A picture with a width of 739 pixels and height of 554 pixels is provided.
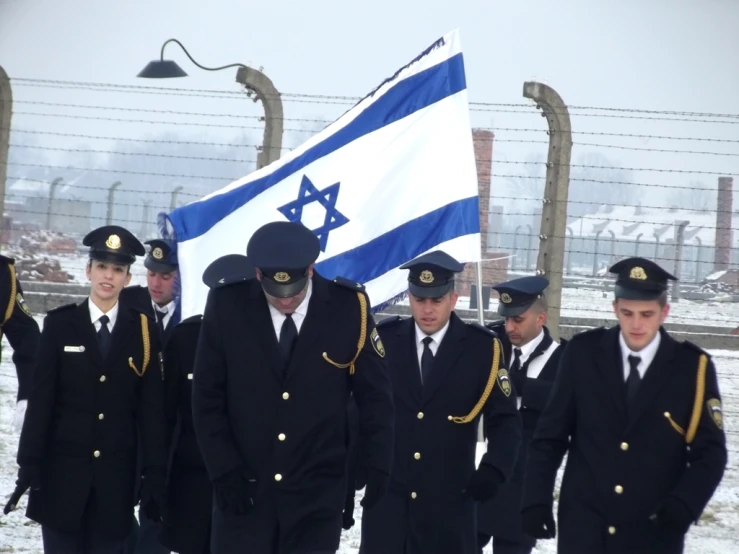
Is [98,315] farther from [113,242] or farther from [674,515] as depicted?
[674,515]

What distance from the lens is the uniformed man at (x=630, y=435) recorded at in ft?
13.6

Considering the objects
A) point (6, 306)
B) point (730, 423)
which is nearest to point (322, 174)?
point (6, 306)

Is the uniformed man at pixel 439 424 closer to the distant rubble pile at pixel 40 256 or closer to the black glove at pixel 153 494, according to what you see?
the black glove at pixel 153 494

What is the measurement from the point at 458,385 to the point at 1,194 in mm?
5380

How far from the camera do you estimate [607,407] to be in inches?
167

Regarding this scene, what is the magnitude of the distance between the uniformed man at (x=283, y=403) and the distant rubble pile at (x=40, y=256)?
12.6 m

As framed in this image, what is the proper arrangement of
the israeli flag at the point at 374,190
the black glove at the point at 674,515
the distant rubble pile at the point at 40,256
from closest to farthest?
the black glove at the point at 674,515, the israeli flag at the point at 374,190, the distant rubble pile at the point at 40,256

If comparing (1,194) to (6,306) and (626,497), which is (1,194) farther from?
(626,497)

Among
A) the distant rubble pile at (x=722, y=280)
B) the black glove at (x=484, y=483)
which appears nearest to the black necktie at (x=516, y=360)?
the black glove at (x=484, y=483)

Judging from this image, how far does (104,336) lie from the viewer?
16.6 feet

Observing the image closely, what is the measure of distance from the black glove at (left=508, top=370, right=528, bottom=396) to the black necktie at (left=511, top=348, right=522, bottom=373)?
0.13 feet

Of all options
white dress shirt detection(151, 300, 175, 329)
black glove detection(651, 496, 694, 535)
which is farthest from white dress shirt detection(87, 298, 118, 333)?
black glove detection(651, 496, 694, 535)

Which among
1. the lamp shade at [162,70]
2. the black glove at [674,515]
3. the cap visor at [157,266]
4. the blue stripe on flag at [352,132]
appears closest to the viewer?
the black glove at [674,515]

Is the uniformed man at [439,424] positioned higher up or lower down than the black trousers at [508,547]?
higher up
